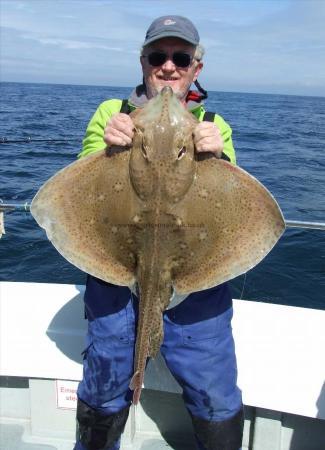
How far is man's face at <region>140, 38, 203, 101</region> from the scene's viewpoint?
284cm

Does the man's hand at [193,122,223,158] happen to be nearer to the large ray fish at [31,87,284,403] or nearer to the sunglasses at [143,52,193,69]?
the large ray fish at [31,87,284,403]

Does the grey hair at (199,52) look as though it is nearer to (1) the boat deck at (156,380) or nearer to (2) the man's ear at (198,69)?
(2) the man's ear at (198,69)

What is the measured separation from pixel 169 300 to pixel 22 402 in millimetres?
1985

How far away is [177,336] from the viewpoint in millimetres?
2910

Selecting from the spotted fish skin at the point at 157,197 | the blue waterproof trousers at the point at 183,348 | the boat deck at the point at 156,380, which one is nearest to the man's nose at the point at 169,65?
the spotted fish skin at the point at 157,197

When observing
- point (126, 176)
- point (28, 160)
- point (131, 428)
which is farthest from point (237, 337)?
point (28, 160)

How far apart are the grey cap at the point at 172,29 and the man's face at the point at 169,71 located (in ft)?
A: 0.19

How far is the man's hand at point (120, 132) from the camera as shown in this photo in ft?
8.09

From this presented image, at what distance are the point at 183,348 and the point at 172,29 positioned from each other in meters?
1.88

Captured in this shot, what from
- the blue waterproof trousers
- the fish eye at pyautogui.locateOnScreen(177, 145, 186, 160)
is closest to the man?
the blue waterproof trousers

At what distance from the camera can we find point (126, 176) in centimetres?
257

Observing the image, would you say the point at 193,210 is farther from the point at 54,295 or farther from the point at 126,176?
the point at 54,295

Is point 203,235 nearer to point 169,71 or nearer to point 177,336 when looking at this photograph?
point 177,336

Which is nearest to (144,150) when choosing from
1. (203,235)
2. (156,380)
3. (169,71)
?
(203,235)
